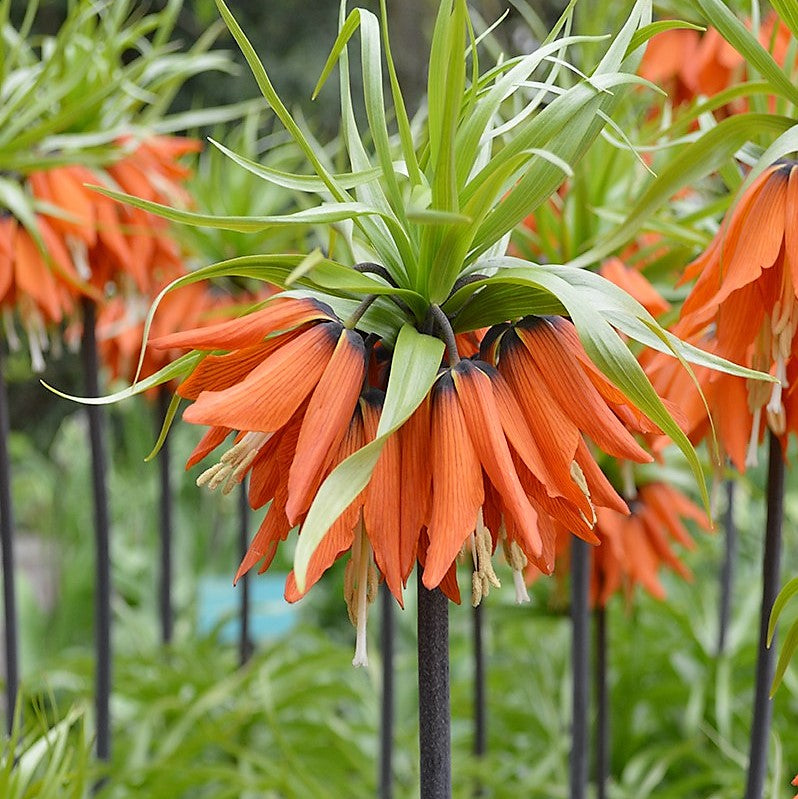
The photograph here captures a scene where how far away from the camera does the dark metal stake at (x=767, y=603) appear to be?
1041 millimetres

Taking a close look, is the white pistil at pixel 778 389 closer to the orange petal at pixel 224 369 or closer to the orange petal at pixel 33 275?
the orange petal at pixel 224 369

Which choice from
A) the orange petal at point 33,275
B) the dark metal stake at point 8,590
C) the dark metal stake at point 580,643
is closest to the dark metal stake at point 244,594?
the dark metal stake at point 8,590

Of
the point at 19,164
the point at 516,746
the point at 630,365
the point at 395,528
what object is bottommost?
the point at 516,746

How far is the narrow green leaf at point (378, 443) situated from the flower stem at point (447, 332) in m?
0.02

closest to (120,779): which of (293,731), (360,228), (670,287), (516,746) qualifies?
(293,731)

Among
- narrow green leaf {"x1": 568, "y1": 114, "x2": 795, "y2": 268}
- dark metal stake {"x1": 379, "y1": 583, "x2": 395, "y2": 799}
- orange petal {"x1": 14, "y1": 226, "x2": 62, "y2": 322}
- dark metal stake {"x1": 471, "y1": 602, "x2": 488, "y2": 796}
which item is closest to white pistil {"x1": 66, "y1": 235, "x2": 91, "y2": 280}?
orange petal {"x1": 14, "y1": 226, "x2": 62, "y2": 322}

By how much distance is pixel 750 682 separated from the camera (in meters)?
2.19

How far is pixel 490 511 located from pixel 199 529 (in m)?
3.15

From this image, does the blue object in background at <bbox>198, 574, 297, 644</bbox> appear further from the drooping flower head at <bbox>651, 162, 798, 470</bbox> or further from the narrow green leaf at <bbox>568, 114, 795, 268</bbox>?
the narrow green leaf at <bbox>568, 114, 795, 268</bbox>

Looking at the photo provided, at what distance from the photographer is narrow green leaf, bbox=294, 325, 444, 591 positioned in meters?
0.61

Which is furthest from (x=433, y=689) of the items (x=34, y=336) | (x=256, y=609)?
(x=256, y=609)

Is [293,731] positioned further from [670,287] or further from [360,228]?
[360,228]

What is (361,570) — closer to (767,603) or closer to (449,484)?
(449,484)

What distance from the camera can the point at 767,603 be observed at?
3.39 ft
